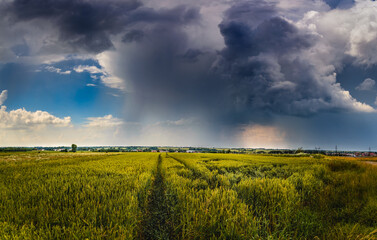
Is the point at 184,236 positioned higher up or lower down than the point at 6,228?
lower down

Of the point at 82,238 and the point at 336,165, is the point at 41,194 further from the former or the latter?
the point at 336,165

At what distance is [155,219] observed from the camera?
7148 millimetres

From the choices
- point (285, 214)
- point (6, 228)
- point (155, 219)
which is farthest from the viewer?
point (155, 219)

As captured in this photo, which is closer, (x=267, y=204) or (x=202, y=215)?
(x=202, y=215)

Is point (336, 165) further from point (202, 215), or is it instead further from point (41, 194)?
point (41, 194)

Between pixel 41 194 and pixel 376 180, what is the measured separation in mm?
18218

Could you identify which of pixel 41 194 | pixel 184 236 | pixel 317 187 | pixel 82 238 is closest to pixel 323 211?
pixel 317 187

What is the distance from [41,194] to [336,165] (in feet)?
84.2

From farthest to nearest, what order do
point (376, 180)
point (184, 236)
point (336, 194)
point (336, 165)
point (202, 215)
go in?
point (336, 165) → point (376, 180) → point (336, 194) → point (202, 215) → point (184, 236)

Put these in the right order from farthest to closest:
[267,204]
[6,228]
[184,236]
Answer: [267,204] < [184,236] < [6,228]

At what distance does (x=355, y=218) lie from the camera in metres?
6.46

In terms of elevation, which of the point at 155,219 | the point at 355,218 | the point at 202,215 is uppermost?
the point at 202,215

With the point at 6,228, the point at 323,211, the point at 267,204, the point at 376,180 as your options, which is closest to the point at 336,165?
the point at 376,180

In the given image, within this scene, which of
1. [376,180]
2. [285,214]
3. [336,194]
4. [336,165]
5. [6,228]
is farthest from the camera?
[336,165]
